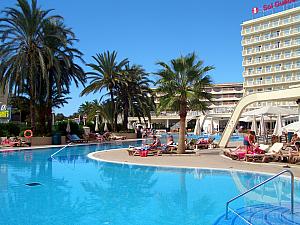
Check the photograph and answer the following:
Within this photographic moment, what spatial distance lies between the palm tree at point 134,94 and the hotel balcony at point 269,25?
4137 centimetres

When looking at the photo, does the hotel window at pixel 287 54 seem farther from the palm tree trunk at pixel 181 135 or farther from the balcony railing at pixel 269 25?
the palm tree trunk at pixel 181 135

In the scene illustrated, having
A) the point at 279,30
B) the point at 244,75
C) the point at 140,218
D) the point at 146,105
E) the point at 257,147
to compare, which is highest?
the point at 279,30

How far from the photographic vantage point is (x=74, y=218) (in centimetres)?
701

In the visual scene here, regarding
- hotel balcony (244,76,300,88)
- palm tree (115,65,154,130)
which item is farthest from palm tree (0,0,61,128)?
hotel balcony (244,76,300,88)

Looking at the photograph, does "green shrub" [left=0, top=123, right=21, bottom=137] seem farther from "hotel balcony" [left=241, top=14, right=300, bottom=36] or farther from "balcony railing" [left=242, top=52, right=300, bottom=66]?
"hotel balcony" [left=241, top=14, right=300, bottom=36]

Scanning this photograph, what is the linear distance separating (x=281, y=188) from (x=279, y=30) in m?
66.5

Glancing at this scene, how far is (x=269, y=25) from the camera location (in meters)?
70.2

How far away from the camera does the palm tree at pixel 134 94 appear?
37.8 metres

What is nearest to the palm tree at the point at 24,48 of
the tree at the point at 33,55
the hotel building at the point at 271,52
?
the tree at the point at 33,55

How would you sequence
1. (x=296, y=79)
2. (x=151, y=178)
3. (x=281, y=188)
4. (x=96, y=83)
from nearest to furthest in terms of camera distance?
(x=281, y=188), (x=151, y=178), (x=96, y=83), (x=296, y=79)

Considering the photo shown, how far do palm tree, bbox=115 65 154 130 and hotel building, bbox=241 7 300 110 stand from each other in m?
32.8

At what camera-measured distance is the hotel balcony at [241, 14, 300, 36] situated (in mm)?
66625

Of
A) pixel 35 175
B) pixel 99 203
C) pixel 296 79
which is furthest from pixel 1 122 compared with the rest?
pixel 296 79

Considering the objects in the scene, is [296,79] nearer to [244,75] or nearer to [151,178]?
[244,75]
